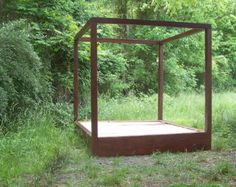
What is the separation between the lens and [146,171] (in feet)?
14.6

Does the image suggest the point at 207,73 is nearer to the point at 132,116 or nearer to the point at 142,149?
the point at 142,149

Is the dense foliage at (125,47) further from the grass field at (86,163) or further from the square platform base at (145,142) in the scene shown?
A: the square platform base at (145,142)

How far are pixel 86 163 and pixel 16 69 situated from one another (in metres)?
2.10

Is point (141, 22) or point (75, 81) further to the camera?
point (75, 81)

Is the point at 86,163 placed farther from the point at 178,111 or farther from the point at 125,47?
the point at 125,47

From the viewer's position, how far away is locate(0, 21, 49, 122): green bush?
19.6 feet

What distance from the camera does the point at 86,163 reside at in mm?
4914

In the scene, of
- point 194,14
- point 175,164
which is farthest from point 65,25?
point 194,14

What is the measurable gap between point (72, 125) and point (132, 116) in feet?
6.35

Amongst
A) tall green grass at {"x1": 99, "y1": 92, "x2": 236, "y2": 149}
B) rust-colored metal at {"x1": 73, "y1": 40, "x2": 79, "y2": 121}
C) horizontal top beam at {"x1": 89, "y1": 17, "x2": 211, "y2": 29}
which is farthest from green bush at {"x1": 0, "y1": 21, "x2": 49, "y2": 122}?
tall green grass at {"x1": 99, "y1": 92, "x2": 236, "y2": 149}

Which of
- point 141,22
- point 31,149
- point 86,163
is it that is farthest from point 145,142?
A: point 141,22

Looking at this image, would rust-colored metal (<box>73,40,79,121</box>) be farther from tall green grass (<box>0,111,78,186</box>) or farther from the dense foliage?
the dense foliage

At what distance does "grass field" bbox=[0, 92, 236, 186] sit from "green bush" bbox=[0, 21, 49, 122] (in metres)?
0.32

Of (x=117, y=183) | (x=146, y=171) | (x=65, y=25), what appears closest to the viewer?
(x=117, y=183)
